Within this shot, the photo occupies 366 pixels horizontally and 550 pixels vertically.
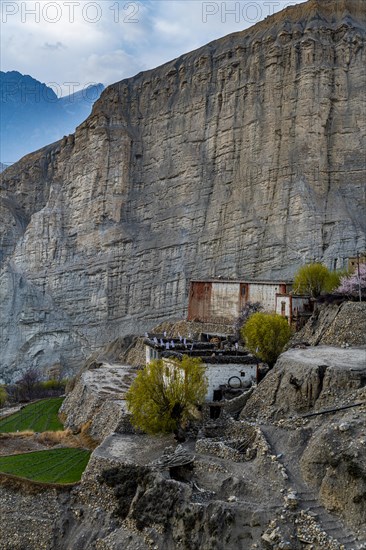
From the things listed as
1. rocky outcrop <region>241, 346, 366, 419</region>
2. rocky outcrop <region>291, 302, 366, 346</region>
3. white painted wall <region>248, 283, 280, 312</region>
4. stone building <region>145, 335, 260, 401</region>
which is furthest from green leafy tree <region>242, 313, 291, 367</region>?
white painted wall <region>248, 283, 280, 312</region>

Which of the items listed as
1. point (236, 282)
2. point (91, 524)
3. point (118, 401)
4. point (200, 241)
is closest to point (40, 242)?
point (200, 241)

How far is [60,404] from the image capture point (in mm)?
39312

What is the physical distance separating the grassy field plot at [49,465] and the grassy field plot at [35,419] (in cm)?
695

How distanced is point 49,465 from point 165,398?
558 centimetres

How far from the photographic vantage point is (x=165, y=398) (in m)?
21.8

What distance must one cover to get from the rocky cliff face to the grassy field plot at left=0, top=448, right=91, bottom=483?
1440 inches

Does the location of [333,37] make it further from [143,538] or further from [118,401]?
[143,538]

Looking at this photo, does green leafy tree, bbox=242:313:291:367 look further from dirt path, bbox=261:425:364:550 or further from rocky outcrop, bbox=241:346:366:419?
dirt path, bbox=261:425:364:550

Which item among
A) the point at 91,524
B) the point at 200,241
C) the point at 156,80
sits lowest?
the point at 91,524

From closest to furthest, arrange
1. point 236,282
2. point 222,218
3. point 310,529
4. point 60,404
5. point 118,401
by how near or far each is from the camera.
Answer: point 310,529 < point 118,401 < point 60,404 < point 236,282 < point 222,218

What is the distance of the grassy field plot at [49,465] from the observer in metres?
22.0

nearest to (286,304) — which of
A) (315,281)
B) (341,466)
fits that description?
(315,281)

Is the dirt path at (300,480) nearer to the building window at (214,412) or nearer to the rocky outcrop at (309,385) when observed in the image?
the rocky outcrop at (309,385)

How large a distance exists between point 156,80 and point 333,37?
70.3ft
